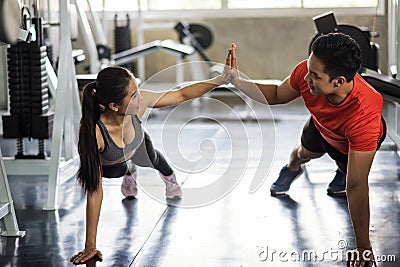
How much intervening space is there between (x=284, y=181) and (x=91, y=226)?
118 cm

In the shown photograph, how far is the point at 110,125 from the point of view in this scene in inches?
104

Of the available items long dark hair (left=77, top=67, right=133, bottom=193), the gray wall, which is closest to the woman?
long dark hair (left=77, top=67, right=133, bottom=193)

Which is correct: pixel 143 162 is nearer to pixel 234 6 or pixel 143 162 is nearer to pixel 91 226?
pixel 91 226

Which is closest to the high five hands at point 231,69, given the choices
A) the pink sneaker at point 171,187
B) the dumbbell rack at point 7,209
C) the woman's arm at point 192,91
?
the woman's arm at point 192,91

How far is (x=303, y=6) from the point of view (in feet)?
24.7

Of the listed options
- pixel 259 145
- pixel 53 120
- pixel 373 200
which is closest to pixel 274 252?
pixel 373 200

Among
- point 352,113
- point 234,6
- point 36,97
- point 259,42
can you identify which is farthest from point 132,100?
point 234,6

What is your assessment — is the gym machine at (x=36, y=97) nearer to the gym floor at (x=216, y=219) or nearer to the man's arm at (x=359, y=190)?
the gym floor at (x=216, y=219)

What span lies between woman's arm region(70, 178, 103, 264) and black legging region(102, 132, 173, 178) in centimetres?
42

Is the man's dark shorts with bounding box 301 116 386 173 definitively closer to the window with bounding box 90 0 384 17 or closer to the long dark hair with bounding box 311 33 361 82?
the long dark hair with bounding box 311 33 361 82

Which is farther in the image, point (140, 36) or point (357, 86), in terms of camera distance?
point (140, 36)

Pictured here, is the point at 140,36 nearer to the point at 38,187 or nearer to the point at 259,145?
the point at 259,145

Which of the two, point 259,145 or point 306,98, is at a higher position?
point 306,98

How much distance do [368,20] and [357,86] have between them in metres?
5.27
